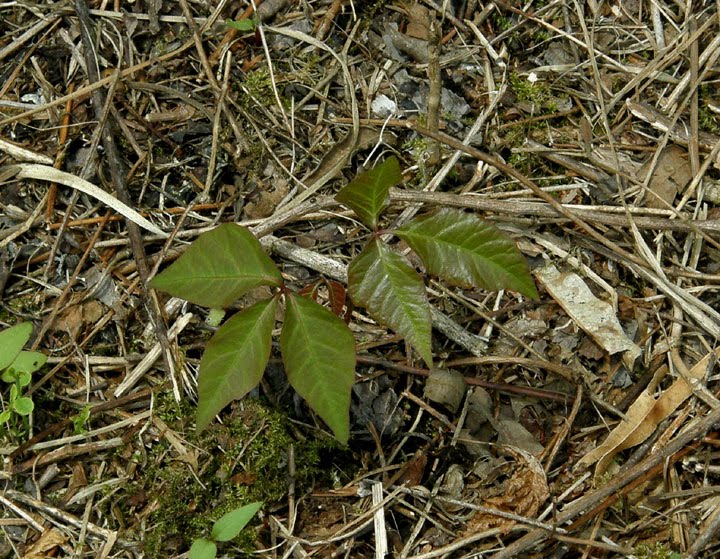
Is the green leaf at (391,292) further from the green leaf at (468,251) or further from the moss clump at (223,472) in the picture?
the moss clump at (223,472)

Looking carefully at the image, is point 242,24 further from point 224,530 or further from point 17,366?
point 224,530

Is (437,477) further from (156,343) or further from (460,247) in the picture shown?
(156,343)

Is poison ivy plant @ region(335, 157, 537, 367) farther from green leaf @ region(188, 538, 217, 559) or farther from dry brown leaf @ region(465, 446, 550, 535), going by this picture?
green leaf @ region(188, 538, 217, 559)

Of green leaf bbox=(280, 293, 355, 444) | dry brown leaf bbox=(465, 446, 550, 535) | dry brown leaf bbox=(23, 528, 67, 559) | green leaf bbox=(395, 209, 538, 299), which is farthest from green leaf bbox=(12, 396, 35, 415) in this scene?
dry brown leaf bbox=(465, 446, 550, 535)

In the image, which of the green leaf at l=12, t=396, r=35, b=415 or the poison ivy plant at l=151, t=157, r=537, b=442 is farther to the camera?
the green leaf at l=12, t=396, r=35, b=415

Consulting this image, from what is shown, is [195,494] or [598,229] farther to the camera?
[598,229]

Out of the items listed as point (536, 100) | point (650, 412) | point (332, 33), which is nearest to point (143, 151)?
point (332, 33)
